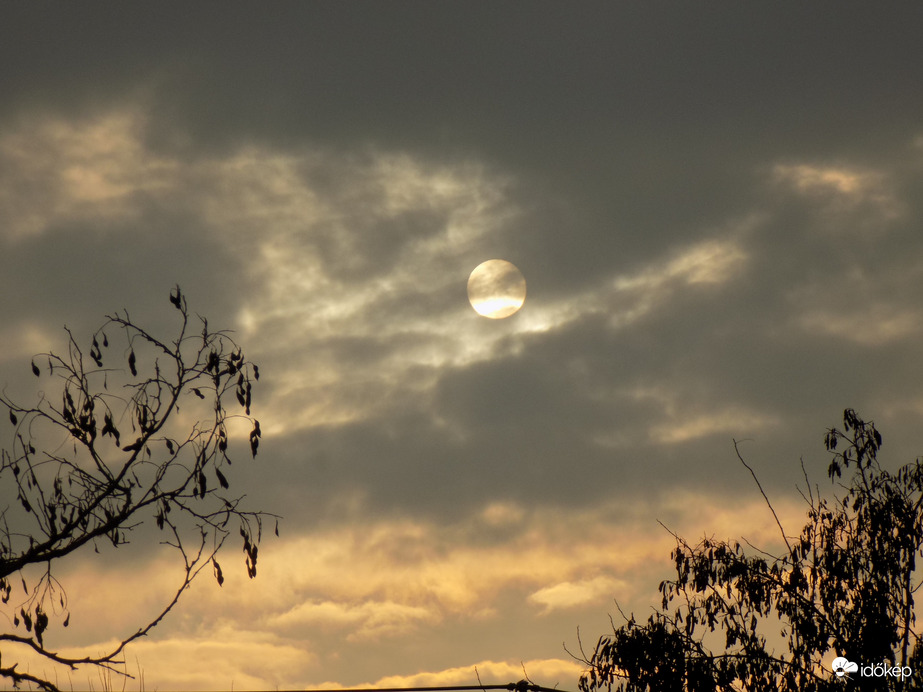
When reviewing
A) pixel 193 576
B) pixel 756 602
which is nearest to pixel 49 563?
pixel 193 576

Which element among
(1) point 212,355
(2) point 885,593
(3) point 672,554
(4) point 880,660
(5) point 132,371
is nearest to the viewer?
(5) point 132,371

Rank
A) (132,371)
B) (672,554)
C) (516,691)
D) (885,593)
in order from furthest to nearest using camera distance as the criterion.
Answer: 1. (672,554)
2. (885,593)
3. (132,371)
4. (516,691)

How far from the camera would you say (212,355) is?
1356 cm

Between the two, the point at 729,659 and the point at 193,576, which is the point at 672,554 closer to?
the point at 729,659

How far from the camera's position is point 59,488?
1376 cm

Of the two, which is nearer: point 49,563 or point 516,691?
point 516,691

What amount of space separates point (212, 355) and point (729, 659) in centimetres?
1033

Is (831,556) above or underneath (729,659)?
above

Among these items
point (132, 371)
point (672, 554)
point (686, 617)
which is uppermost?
point (132, 371)

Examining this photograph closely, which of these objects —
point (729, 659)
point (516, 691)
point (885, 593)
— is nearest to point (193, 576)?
point (516, 691)

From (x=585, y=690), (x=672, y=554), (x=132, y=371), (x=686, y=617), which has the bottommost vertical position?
(x=585, y=690)

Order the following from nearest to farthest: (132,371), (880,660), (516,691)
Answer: (516,691)
(132,371)
(880,660)

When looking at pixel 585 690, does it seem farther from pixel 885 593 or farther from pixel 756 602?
pixel 885 593

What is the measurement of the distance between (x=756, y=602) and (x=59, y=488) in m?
12.5
